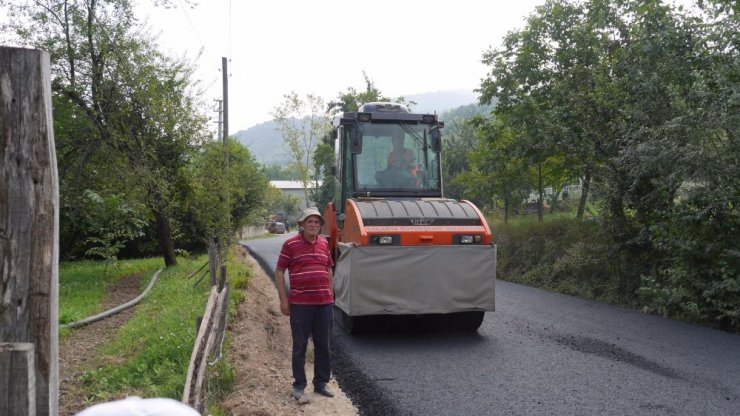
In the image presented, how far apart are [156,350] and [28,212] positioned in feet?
18.1

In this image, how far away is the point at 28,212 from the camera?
235cm

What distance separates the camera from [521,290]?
1360cm

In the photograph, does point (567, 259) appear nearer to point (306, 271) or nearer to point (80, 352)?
point (306, 271)

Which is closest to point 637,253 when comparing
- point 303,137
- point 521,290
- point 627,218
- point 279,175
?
point 627,218

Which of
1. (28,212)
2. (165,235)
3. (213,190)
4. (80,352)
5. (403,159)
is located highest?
(403,159)

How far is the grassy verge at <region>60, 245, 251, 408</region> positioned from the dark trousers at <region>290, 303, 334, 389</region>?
0.72 m

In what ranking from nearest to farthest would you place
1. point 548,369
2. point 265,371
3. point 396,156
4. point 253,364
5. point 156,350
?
point 548,369 → point 265,371 → point 253,364 → point 156,350 → point 396,156

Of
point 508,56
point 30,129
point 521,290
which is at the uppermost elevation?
point 508,56

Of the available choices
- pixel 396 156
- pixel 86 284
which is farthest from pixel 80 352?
pixel 86 284

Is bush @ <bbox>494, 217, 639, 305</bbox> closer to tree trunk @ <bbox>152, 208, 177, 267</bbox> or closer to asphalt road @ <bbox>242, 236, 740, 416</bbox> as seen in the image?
asphalt road @ <bbox>242, 236, 740, 416</bbox>

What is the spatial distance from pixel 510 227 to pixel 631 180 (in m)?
6.30

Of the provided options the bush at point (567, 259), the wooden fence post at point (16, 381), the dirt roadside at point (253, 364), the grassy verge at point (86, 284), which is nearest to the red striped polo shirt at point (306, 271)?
the dirt roadside at point (253, 364)

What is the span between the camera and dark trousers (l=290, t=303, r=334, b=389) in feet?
19.8

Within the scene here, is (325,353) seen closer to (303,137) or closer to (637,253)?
(637,253)
